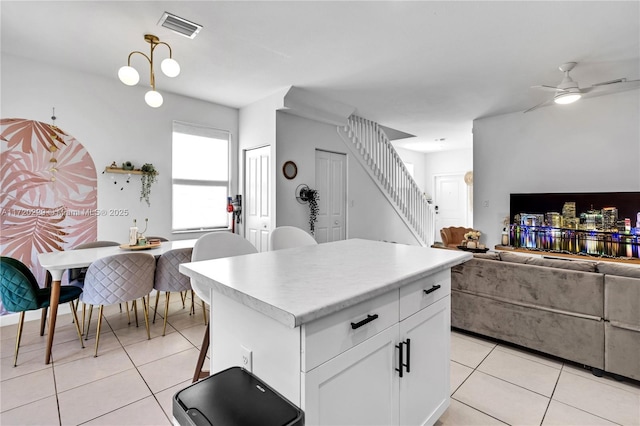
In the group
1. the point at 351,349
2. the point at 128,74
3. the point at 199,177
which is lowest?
the point at 351,349

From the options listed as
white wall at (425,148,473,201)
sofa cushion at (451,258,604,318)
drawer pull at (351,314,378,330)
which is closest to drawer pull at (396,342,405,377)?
drawer pull at (351,314,378,330)

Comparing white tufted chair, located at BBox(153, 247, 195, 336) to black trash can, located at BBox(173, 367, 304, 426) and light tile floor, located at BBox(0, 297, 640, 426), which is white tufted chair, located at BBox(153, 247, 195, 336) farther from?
black trash can, located at BBox(173, 367, 304, 426)

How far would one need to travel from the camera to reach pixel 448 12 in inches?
97.3

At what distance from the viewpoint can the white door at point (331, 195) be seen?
5.00 m

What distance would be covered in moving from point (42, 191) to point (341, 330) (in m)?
3.99

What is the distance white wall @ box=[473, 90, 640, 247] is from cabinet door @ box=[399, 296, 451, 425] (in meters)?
4.49

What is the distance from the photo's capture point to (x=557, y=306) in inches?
91.5

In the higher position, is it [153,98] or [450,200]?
[153,98]

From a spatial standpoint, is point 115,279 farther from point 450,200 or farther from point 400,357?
point 450,200

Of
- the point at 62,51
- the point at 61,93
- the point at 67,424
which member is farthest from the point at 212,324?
the point at 61,93

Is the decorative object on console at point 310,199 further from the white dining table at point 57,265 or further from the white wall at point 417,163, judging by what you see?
the white wall at point 417,163

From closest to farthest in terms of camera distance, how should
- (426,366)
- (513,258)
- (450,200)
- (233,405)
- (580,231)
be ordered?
(233,405), (426,366), (513,258), (580,231), (450,200)

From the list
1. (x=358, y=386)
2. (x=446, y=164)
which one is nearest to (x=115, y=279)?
(x=358, y=386)

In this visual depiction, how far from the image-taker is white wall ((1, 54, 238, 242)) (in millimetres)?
3295
